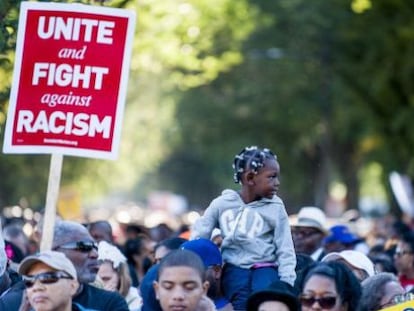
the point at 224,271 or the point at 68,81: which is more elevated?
the point at 68,81

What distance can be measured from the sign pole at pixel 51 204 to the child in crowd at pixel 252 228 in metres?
1.19

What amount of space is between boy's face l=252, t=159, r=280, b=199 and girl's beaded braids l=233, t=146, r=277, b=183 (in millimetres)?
36

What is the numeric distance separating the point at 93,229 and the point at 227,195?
4785 mm

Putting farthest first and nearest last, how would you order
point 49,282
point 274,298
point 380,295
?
point 380,295
point 274,298
point 49,282

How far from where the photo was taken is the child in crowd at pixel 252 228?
35.4 feet

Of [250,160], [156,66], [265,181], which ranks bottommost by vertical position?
[265,181]

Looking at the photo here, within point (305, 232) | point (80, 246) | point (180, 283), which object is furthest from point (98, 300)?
point (305, 232)

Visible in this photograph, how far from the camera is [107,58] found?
34.9 feet

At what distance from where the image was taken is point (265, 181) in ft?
35.7

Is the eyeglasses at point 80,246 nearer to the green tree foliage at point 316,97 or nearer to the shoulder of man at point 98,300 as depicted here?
the shoulder of man at point 98,300

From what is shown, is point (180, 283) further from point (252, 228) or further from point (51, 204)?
point (252, 228)

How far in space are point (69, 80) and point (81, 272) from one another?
1.23 metres

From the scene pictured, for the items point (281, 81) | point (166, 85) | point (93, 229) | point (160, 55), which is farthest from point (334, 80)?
point (93, 229)

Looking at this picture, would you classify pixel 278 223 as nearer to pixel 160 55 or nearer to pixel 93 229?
pixel 93 229
